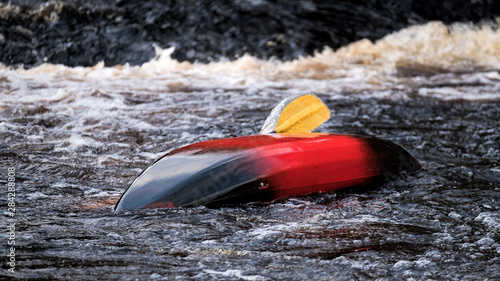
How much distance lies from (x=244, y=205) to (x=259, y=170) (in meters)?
0.17

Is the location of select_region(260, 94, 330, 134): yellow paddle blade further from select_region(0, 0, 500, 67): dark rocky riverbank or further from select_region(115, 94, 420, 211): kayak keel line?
select_region(0, 0, 500, 67): dark rocky riverbank

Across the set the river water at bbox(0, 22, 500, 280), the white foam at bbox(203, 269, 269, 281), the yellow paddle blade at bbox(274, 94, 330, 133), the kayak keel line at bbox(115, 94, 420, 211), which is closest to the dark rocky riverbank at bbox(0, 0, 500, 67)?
the river water at bbox(0, 22, 500, 280)

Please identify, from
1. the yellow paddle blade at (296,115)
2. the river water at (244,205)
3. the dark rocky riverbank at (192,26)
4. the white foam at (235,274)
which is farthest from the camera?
the dark rocky riverbank at (192,26)

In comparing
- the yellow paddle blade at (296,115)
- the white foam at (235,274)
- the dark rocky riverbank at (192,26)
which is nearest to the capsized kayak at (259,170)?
the yellow paddle blade at (296,115)

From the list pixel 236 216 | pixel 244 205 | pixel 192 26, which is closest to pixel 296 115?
pixel 244 205

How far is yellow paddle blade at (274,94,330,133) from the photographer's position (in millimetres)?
3322

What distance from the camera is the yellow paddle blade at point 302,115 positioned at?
332cm

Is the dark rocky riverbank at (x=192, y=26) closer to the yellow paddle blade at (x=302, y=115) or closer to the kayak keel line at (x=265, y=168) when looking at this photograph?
the yellow paddle blade at (x=302, y=115)

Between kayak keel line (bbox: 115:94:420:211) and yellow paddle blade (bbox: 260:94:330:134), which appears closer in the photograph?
kayak keel line (bbox: 115:94:420:211)

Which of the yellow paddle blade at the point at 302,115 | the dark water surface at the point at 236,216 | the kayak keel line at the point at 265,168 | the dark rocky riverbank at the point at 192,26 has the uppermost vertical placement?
the dark rocky riverbank at the point at 192,26

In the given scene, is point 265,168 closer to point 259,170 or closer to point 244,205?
point 259,170

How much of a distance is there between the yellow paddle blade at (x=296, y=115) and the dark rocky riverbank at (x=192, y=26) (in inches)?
134

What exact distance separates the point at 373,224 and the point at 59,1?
5.50m

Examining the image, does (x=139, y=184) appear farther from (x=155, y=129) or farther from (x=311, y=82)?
(x=311, y=82)
